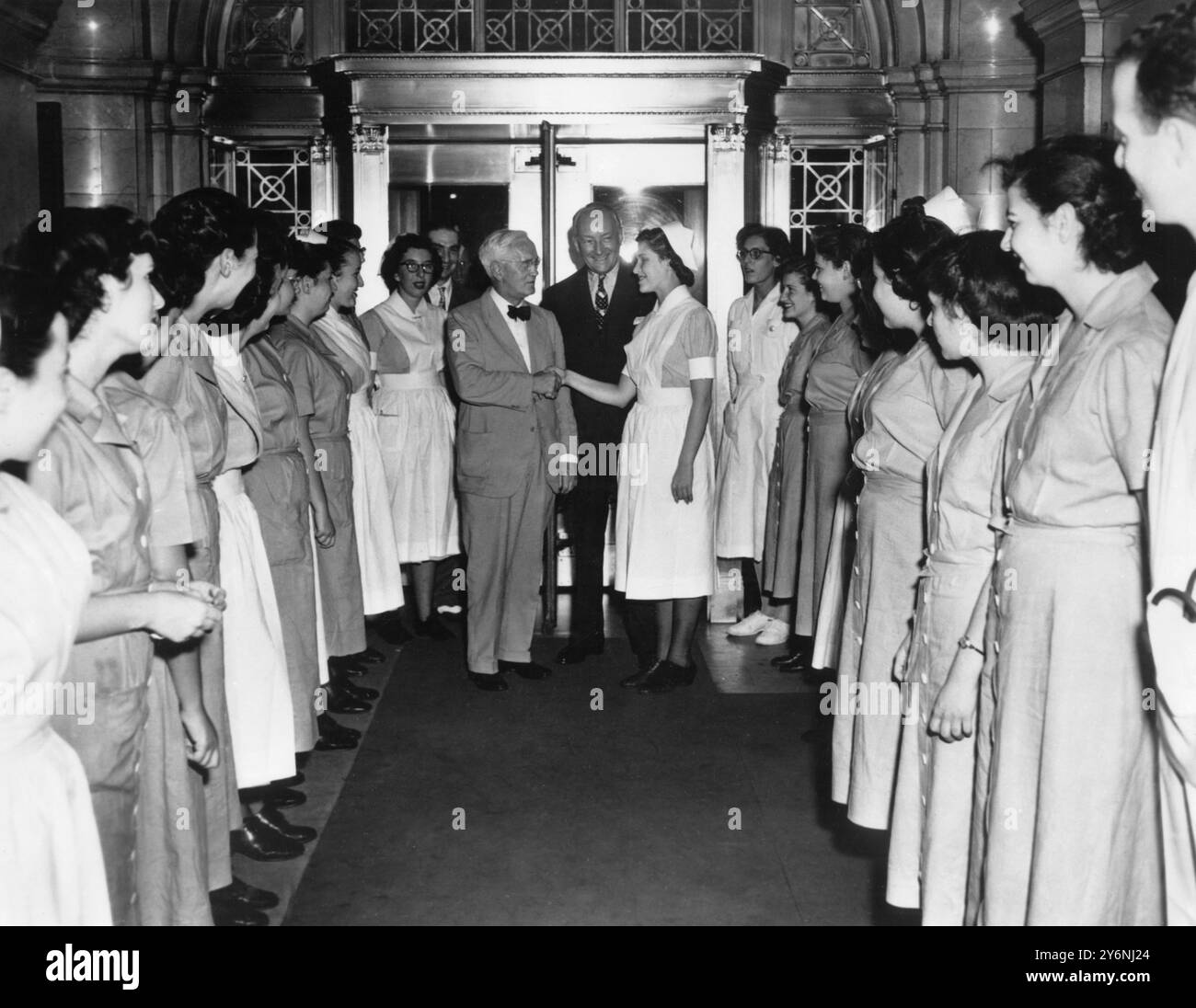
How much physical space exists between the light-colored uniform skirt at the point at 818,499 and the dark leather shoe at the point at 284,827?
2.30 m

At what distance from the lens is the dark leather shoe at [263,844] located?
3.64 m

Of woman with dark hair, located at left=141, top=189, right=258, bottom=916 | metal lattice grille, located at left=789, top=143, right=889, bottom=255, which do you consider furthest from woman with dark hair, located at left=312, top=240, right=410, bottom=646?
metal lattice grille, located at left=789, top=143, right=889, bottom=255

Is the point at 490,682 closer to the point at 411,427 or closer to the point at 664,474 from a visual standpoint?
the point at 664,474

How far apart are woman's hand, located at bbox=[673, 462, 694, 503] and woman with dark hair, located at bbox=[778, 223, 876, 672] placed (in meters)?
0.50

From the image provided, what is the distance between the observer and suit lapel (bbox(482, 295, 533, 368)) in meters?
5.41

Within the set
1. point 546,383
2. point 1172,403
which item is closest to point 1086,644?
point 1172,403

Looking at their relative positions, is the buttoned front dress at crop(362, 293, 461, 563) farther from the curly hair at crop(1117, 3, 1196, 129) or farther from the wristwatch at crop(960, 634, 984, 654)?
the curly hair at crop(1117, 3, 1196, 129)

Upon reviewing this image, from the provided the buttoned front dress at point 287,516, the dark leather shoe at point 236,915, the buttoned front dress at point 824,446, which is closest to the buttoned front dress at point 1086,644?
the dark leather shoe at point 236,915

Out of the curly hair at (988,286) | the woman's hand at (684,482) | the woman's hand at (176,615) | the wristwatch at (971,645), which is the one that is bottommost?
the wristwatch at (971,645)

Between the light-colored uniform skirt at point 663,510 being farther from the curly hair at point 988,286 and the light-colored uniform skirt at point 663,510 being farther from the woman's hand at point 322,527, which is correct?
the curly hair at point 988,286

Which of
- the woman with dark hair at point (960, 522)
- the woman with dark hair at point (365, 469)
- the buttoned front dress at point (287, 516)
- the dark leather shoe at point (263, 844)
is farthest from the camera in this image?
the woman with dark hair at point (365, 469)
